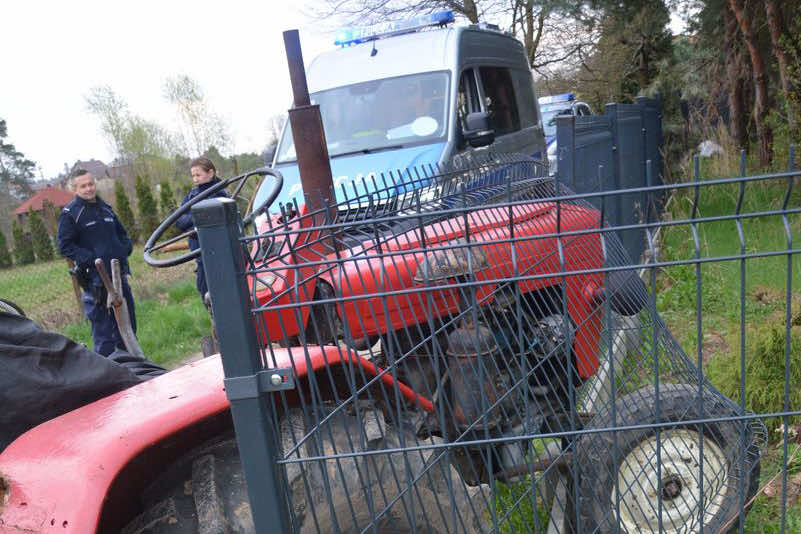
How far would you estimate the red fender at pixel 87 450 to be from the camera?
4.90 ft

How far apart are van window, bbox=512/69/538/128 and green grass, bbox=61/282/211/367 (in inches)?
165

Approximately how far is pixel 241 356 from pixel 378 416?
0.57 metres

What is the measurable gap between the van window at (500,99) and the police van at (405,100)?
0.01m

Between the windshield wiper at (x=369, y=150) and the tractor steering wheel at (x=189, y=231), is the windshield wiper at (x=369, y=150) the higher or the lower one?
the lower one

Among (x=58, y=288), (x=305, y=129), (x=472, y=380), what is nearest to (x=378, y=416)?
(x=472, y=380)

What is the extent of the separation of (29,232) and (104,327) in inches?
741

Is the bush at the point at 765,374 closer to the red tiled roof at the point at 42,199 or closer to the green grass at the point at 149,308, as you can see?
the green grass at the point at 149,308

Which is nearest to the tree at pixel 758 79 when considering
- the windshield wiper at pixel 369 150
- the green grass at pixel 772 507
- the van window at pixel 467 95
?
the van window at pixel 467 95

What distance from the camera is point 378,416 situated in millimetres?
1953

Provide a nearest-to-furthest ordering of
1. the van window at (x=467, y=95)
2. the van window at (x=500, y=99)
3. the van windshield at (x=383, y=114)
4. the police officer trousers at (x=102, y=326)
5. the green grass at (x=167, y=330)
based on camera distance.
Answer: the police officer trousers at (x=102, y=326) → the van windshield at (x=383, y=114) → the van window at (x=467, y=95) → the green grass at (x=167, y=330) → the van window at (x=500, y=99)

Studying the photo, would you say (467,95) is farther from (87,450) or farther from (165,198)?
(165,198)

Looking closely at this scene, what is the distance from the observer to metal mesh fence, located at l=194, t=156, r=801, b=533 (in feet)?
5.03

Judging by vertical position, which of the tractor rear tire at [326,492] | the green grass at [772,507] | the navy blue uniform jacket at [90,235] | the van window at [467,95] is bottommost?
the green grass at [772,507]

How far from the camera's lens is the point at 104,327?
5.86 meters
